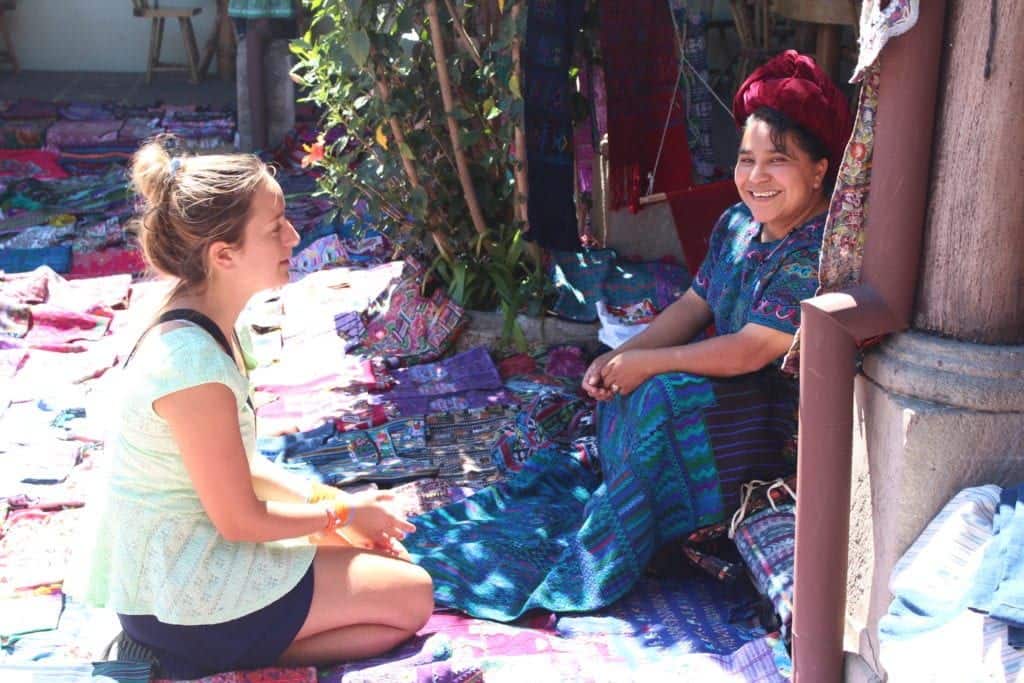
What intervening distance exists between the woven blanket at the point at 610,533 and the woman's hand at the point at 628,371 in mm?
38

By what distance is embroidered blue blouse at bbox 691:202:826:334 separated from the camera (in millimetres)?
3311

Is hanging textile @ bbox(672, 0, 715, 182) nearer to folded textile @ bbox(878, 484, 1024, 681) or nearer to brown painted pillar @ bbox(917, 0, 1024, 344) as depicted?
brown painted pillar @ bbox(917, 0, 1024, 344)

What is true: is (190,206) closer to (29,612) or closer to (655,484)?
(29,612)

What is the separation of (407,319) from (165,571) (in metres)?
2.81

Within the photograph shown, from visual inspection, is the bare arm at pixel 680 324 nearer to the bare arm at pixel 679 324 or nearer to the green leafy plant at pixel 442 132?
the bare arm at pixel 679 324

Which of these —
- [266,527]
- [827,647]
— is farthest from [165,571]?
[827,647]

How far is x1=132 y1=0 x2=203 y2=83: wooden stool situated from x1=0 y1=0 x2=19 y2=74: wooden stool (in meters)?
1.15

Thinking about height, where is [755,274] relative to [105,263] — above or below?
above

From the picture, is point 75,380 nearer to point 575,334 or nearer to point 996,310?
point 575,334

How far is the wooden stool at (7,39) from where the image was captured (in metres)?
11.5

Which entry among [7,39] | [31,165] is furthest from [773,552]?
[7,39]

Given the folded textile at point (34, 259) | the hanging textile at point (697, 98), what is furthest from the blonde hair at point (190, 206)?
the folded textile at point (34, 259)

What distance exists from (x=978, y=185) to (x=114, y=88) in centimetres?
1022

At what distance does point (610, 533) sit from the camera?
331cm
